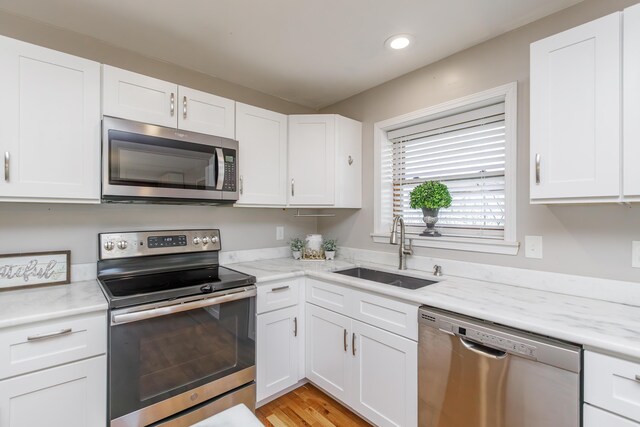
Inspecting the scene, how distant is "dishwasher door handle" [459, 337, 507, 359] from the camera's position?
1285 mm

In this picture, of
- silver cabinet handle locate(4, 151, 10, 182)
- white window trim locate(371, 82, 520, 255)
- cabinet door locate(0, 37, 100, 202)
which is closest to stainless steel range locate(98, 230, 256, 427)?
cabinet door locate(0, 37, 100, 202)

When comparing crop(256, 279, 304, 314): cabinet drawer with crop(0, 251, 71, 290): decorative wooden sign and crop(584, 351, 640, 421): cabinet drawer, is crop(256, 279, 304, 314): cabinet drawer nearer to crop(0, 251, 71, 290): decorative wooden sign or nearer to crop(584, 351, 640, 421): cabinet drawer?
crop(0, 251, 71, 290): decorative wooden sign

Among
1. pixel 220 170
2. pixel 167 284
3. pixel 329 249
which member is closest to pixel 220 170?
pixel 220 170

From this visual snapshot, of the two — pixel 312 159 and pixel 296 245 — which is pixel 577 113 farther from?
pixel 296 245

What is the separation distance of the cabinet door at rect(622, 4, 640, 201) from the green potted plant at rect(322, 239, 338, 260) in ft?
6.35

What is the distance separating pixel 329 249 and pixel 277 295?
31.3 inches

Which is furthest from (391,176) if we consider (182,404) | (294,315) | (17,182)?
(17,182)

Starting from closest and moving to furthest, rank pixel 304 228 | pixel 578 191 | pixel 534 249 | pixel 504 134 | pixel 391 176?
pixel 578 191 < pixel 534 249 < pixel 504 134 < pixel 391 176 < pixel 304 228

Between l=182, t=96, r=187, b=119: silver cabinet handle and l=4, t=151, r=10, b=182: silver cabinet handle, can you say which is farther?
l=182, t=96, r=187, b=119: silver cabinet handle

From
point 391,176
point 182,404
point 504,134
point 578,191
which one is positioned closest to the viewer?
point 578,191

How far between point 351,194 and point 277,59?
1.18m

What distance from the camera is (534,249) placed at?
1.72m

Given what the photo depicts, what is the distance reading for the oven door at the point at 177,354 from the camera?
1438 mm

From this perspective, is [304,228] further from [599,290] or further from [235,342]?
[599,290]
